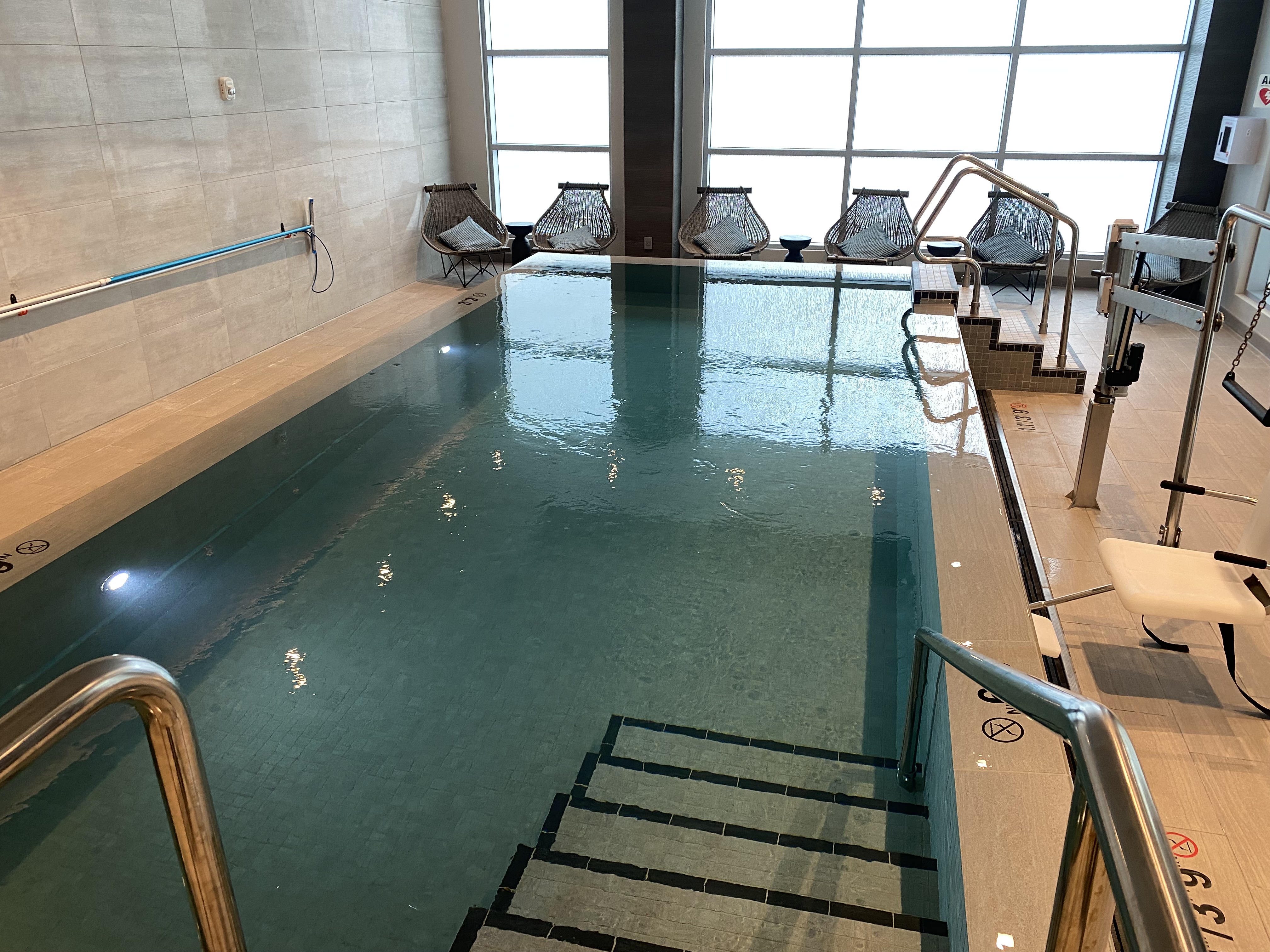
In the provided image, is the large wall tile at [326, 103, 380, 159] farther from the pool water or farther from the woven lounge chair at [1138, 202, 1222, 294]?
the woven lounge chair at [1138, 202, 1222, 294]

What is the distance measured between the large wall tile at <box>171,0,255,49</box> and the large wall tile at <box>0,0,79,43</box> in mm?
797

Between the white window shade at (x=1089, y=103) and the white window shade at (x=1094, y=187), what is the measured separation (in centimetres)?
13

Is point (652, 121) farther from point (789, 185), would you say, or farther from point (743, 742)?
point (743, 742)

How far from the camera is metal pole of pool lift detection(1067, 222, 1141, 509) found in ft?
12.0

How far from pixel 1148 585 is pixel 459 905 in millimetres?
2094

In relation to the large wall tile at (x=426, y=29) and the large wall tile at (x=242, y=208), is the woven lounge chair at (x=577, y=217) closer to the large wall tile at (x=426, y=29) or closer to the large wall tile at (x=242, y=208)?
the large wall tile at (x=426, y=29)

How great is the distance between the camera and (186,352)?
571cm

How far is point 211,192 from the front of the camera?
5723 millimetres

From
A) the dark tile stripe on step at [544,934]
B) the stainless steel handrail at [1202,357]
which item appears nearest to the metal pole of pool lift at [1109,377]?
the stainless steel handrail at [1202,357]

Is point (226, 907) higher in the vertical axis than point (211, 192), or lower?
lower

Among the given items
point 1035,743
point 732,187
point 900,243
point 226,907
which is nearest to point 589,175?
point 732,187

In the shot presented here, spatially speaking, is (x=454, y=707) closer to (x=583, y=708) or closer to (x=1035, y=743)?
(x=583, y=708)

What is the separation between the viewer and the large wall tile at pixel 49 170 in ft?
14.3

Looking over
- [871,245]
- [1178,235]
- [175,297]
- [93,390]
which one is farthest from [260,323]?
[1178,235]
